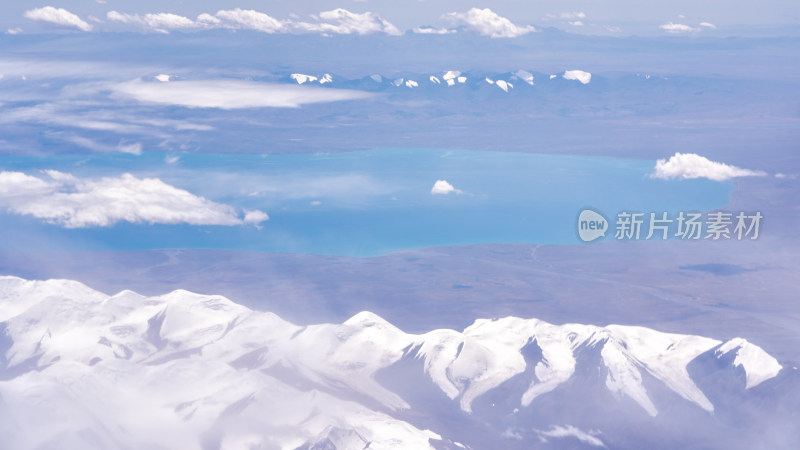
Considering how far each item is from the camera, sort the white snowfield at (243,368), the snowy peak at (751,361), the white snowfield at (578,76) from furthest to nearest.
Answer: the white snowfield at (578,76) → the snowy peak at (751,361) → the white snowfield at (243,368)

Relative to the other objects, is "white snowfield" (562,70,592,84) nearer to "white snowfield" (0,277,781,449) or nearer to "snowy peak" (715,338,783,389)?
"white snowfield" (0,277,781,449)

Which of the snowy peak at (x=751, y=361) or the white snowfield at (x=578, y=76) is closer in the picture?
the snowy peak at (x=751, y=361)

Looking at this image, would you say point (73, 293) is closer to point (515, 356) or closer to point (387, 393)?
point (387, 393)

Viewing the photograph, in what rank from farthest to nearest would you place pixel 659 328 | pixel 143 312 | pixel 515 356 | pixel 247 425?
pixel 659 328, pixel 143 312, pixel 515 356, pixel 247 425

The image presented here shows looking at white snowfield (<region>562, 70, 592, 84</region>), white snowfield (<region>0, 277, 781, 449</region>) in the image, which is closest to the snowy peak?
white snowfield (<region>0, 277, 781, 449</region>)

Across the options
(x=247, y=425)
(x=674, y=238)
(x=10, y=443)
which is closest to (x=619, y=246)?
(x=674, y=238)

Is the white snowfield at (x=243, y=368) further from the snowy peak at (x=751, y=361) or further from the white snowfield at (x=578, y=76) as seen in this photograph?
the white snowfield at (x=578, y=76)

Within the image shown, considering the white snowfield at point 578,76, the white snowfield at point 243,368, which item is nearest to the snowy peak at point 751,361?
the white snowfield at point 243,368

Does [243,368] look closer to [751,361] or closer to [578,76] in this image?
[751,361]

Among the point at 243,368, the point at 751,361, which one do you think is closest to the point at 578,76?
the point at 751,361
